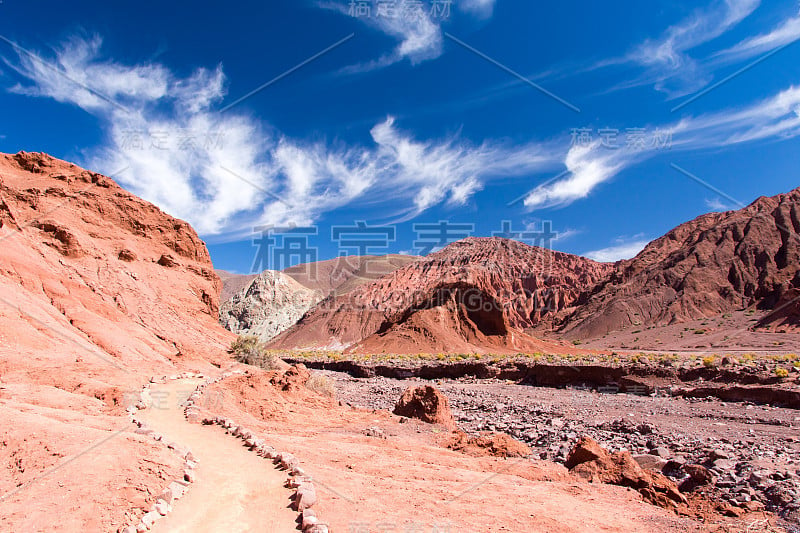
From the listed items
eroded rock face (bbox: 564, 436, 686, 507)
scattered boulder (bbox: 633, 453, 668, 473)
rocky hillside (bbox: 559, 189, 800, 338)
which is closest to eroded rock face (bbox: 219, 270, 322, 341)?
rocky hillside (bbox: 559, 189, 800, 338)

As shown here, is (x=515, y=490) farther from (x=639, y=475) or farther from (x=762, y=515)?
(x=762, y=515)

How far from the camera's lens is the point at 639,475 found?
25.0 feet

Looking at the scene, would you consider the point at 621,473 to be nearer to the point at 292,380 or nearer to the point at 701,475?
the point at 701,475

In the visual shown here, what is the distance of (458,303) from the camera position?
5916 cm

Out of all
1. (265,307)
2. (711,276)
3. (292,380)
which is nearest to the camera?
(292,380)

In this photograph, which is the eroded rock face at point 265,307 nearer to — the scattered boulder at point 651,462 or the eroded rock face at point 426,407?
the eroded rock face at point 426,407

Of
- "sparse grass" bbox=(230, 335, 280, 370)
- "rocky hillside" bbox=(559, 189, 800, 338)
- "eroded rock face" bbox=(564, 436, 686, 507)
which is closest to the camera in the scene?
"eroded rock face" bbox=(564, 436, 686, 507)

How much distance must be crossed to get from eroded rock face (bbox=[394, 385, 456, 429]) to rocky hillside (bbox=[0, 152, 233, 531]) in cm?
833

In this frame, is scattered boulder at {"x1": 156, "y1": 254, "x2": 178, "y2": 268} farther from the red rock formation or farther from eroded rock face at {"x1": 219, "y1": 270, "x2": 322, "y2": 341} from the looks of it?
the red rock formation

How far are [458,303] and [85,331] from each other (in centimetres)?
4584

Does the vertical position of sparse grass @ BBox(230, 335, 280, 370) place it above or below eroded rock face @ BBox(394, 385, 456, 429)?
above

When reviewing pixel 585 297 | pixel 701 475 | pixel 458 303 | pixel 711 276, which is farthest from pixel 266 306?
pixel 701 475

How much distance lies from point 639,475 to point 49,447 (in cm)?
931

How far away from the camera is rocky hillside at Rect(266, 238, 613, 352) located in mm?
55000
